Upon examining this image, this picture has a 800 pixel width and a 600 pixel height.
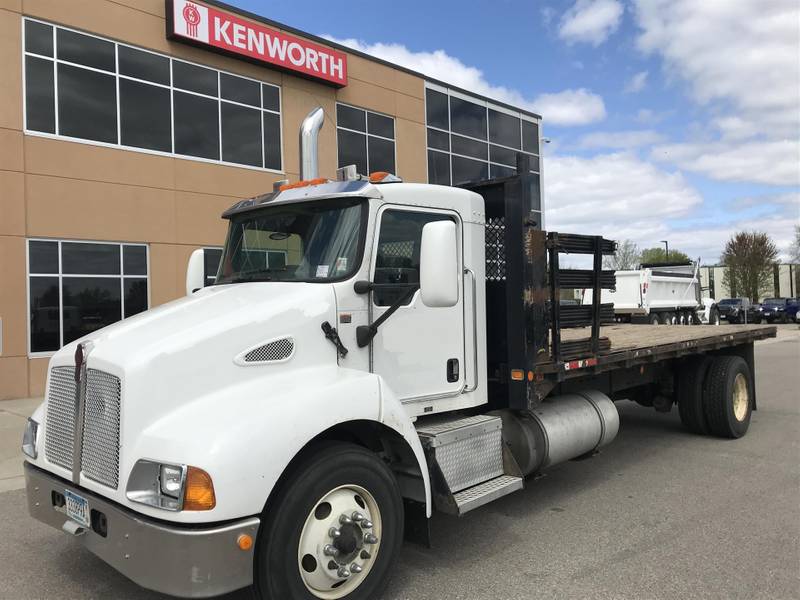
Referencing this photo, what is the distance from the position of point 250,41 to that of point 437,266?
14804 millimetres

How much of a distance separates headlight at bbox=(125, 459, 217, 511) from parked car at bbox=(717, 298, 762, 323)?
129 feet

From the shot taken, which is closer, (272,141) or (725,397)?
(725,397)

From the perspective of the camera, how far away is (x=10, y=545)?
4.67m

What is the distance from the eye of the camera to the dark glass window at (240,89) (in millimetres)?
16234

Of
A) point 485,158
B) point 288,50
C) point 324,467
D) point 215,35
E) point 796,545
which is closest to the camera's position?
point 324,467

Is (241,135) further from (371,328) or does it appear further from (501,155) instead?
(371,328)

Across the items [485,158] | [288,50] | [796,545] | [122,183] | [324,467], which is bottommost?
[796,545]

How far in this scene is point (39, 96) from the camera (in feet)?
43.3

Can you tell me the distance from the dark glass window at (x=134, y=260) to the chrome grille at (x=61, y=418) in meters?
11.5

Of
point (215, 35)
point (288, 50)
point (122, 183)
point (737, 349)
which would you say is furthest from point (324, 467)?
point (288, 50)

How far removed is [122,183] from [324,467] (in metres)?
12.8

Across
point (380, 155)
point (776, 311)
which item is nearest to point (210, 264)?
point (380, 155)

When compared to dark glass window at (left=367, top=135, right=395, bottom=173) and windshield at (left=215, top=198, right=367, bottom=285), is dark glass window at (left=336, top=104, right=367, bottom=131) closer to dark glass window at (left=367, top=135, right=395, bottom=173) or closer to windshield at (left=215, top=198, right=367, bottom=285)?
dark glass window at (left=367, top=135, right=395, bottom=173)

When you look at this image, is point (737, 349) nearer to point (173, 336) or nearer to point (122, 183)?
point (173, 336)
